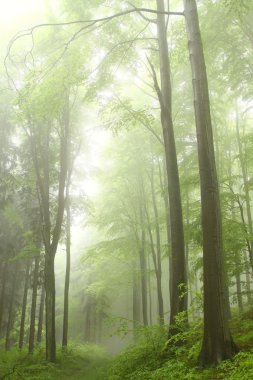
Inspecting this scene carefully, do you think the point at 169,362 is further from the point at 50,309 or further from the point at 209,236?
the point at 50,309

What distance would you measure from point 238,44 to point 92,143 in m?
8.44

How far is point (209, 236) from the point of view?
17.5 ft

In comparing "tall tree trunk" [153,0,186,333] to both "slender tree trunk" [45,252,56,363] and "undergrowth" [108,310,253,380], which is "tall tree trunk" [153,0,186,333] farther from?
"slender tree trunk" [45,252,56,363]

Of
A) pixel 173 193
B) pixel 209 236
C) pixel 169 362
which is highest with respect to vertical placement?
pixel 173 193

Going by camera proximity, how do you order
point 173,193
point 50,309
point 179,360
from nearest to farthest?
point 179,360
point 173,193
point 50,309

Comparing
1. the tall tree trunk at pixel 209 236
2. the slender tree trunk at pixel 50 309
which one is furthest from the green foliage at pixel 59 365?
the tall tree trunk at pixel 209 236

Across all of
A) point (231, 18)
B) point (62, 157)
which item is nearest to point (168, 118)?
point (231, 18)

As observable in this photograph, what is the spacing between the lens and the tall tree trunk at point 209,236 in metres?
5.00

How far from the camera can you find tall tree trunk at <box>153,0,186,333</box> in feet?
23.7

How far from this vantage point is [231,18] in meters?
9.48

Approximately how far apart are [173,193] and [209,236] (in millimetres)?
2516

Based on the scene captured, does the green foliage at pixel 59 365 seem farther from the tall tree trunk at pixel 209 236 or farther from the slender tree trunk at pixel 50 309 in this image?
the tall tree trunk at pixel 209 236

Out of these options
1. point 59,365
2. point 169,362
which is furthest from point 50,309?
point 169,362

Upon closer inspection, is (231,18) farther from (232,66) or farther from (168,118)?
(168,118)
